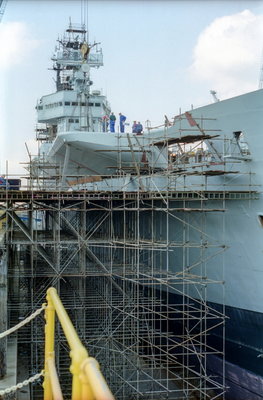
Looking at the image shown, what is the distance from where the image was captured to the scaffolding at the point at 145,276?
1202cm

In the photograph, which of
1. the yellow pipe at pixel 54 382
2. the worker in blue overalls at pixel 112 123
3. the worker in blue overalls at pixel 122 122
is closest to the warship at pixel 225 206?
the worker in blue overalls at pixel 122 122

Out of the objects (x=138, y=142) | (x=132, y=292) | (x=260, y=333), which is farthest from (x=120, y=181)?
(x=260, y=333)

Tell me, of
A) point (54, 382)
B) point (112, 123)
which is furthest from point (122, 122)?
point (54, 382)

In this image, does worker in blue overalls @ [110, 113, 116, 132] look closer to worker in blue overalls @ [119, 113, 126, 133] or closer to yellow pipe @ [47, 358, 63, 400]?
worker in blue overalls @ [119, 113, 126, 133]

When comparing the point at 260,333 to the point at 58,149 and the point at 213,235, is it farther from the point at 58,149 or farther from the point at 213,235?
the point at 58,149

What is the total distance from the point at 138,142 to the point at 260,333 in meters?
6.40

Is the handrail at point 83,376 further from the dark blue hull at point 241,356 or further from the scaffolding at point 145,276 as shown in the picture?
the dark blue hull at point 241,356

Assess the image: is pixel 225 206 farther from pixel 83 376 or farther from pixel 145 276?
pixel 83 376

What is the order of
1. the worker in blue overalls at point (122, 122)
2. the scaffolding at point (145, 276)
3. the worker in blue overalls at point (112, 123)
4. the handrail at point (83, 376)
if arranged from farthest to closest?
1. the worker in blue overalls at point (112, 123)
2. the worker in blue overalls at point (122, 122)
3. the scaffolding at point (145, 276)
4. the handrail at point (83, 376)

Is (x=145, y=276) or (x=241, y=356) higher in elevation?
(x=145, y=276)

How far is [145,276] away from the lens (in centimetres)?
1463

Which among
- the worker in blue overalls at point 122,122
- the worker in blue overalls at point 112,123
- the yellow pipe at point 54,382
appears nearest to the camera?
the yellow pipe at point 54,382

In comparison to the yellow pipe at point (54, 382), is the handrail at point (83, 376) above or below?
above

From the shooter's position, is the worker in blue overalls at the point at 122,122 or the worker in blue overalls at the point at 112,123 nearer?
the worker in blue overalls at the point at 122,122
